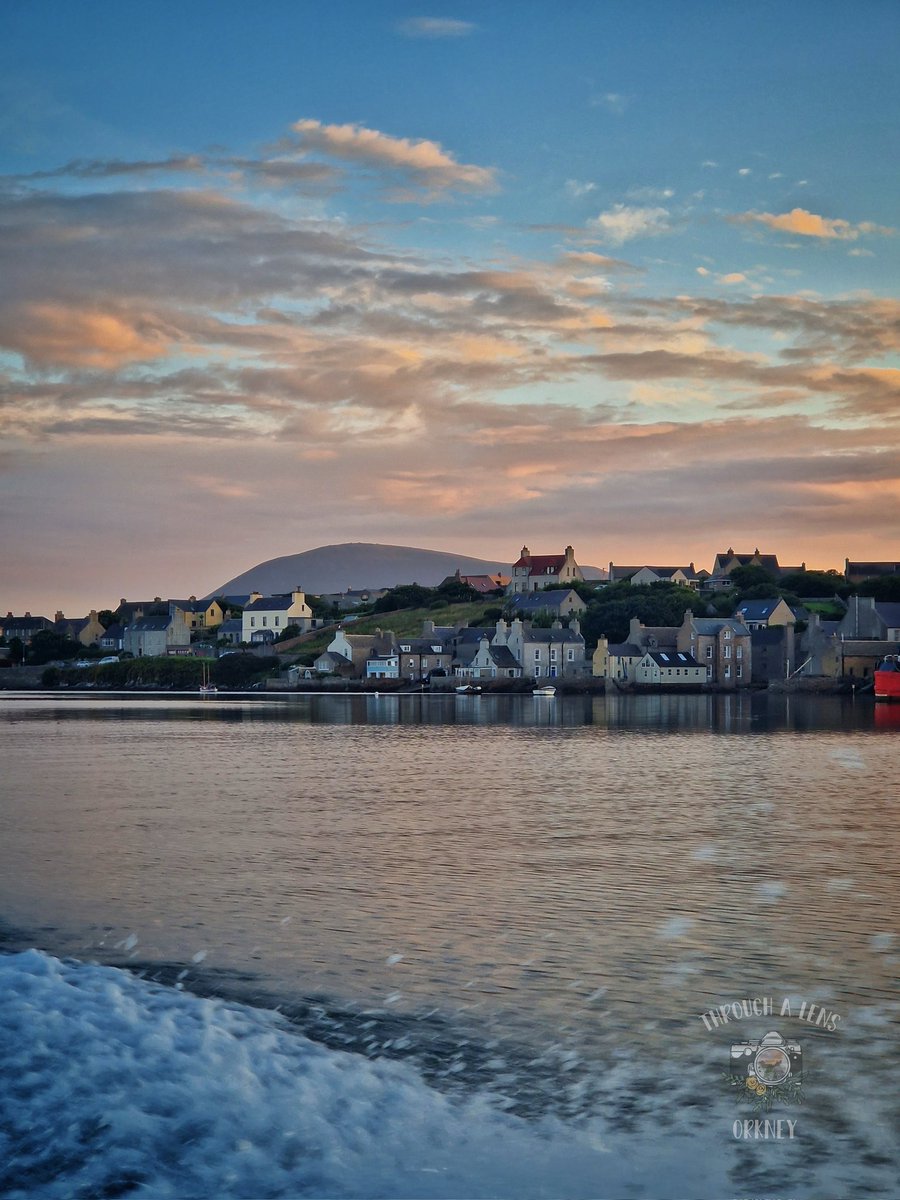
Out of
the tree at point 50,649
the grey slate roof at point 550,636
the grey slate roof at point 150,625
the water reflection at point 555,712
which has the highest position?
the grey slate roof at point 150,625

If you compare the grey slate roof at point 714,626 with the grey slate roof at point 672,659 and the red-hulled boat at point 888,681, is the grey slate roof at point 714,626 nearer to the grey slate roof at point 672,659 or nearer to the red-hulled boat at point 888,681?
the grey slate roof at point 672,659

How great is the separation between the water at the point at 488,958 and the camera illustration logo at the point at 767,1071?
14cm

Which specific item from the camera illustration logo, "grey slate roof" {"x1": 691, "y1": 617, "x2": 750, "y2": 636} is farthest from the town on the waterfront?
the camera illustration logo

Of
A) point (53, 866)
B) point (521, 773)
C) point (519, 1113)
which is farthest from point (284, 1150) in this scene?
point (521, 773)

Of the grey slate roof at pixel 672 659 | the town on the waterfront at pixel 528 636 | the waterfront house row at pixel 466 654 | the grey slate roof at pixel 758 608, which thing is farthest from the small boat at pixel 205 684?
the grey slate roof at pixel 758 608

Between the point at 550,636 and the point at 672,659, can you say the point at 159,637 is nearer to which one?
the point at 550,636

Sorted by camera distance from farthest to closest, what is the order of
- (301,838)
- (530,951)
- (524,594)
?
(524,594) → (301,838) → (530,951)

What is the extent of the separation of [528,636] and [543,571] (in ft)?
133

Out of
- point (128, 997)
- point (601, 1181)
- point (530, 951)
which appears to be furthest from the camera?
point (530, 951)

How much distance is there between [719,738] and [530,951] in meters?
35.6

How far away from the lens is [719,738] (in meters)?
47.2

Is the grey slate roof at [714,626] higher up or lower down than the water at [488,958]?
higher up

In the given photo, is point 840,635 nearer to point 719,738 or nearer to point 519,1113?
point 719,738

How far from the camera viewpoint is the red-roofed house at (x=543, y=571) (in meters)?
140
